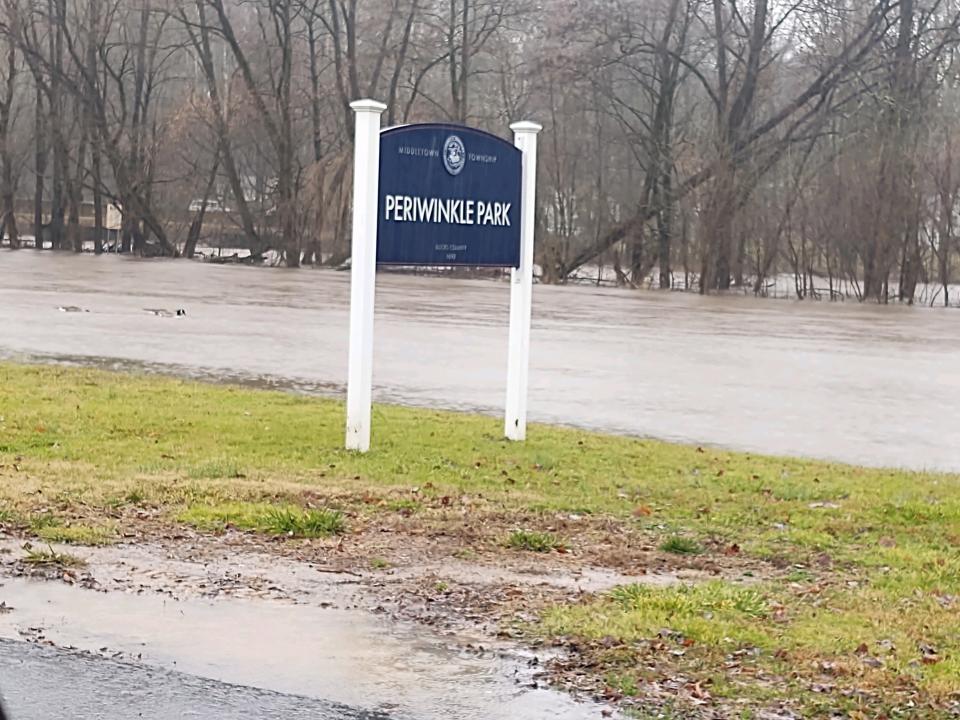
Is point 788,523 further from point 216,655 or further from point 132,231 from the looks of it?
point 132,231

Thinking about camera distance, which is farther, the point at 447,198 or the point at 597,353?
the point at 597,353

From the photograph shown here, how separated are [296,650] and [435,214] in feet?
17.5

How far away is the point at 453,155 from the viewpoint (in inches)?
416

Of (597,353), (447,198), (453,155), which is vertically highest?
(453,155)

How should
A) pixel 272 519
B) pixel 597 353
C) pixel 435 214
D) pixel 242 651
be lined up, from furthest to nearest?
1. pixel 597 353
2. pixel 435 214
3. pixel 272 519
4. pixel 242 651

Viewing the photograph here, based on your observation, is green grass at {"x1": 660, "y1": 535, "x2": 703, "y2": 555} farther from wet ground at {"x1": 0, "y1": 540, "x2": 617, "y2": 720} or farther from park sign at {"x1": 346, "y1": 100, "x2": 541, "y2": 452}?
park sign at {"x1": 346, "y1": 100, "x2": 541, "y2": 452}

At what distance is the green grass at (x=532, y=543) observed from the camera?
7.35 metres

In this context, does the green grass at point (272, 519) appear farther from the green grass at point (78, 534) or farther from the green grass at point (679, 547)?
the green grass at point (679, 547)

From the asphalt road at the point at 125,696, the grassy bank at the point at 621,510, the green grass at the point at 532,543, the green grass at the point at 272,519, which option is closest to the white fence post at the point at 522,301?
the grassy bank at the point at 621,510

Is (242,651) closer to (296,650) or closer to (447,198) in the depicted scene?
(296,650)

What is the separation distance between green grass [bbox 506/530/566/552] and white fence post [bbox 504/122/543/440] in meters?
3.70

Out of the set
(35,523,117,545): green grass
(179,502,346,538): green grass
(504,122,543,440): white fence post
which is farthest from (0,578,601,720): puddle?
(504,122,543,440): white fence post

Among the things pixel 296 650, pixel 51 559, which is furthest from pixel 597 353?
pixel 296 650

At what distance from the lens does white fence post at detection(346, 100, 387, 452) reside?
32.6 ft
